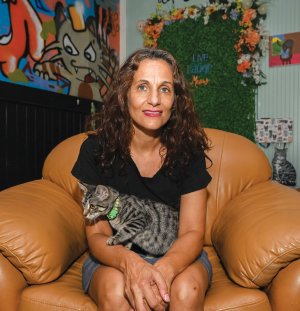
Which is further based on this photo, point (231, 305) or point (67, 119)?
point (67, 119)

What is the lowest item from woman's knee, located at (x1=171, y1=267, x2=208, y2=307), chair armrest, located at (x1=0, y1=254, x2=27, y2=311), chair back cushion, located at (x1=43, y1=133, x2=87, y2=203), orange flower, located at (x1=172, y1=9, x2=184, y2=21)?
chair armrest, located at (x1=0, y1=254, x2=27, y2=311)

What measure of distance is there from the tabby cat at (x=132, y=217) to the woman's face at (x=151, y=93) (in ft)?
1.00

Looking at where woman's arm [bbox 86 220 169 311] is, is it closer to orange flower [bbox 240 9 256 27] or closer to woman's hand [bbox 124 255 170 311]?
woman's hand [bbox 124 255 170 311]

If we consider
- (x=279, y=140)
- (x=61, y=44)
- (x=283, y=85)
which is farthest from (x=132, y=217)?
(x=283, y=85)

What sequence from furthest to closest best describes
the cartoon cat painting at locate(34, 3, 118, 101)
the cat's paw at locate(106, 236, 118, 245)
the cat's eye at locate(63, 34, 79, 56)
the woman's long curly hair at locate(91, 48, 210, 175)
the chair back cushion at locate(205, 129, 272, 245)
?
the cat's eye at locate(63, 34, 79, 56) < the cartoon cat painting at locate(34, 3, 118, 101) < the chair back cushion at locate(205, 129, 272, 245) < the woman's long curly hair at locate(91, 48, 210, 175) < the cat's paw at locate(106, 236, 118, 245)

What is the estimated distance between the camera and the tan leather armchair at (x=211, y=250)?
1238 millimetres

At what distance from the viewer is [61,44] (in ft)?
9.48

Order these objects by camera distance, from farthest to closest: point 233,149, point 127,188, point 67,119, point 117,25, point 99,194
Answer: point 117,25 → point 67,119 → point 233,149 → point 127,188 → point 99,194

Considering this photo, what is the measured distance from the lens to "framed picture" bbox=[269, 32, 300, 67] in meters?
3.21

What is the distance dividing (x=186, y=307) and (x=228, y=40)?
2880mm

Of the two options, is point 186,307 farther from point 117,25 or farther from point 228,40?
point 117,25

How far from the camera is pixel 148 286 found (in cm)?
110

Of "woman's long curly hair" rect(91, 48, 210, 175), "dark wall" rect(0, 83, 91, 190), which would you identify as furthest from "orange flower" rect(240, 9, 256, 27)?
"woman's long curly hair" rect(91, 48, 210, 175)

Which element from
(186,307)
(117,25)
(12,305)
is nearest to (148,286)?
(186,307)
